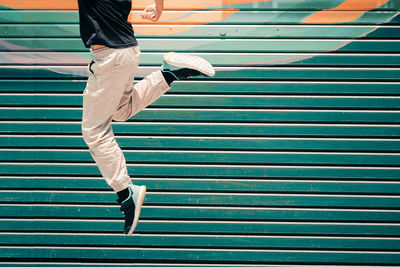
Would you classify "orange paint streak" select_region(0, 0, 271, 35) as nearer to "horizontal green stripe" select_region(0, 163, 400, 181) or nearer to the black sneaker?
"horizontal green stripe" select_region(0, 163, 400, 181)

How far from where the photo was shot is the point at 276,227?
4457 millimetres

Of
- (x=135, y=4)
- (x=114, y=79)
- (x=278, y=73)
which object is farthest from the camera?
(x=278, y=73)

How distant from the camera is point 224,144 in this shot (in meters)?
4.42

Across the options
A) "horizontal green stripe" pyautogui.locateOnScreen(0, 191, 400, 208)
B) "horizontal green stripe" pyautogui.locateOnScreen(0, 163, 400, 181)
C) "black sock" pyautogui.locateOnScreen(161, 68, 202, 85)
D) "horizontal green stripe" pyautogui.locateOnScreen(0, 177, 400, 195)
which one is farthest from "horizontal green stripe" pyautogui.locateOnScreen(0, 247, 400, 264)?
"black sock" pyautogui.locateOnScreen(161, 68, 202, 85)

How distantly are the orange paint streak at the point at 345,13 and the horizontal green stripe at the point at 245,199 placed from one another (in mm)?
2082

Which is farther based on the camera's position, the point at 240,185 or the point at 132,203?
the point at 240,185

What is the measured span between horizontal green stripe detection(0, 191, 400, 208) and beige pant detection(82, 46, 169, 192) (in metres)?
1.27

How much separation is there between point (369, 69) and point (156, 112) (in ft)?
8.47

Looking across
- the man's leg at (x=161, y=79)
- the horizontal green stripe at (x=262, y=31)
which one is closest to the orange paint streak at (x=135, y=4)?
the horizontal green stripe at (x=262, y=31)

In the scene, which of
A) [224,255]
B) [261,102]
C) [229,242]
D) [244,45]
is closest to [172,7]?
[244,45]

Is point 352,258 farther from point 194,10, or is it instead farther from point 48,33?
point 48,33

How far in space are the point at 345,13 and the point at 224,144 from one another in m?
2.08

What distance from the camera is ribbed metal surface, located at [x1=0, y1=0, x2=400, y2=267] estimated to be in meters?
4.34

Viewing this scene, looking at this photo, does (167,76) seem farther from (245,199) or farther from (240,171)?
(245,199)
